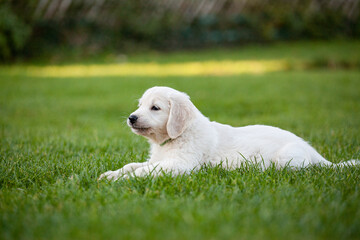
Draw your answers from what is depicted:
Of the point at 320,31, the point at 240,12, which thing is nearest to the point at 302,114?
the point at 240,12

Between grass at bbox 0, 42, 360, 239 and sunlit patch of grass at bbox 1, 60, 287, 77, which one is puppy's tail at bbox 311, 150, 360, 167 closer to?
grass at bbox 0, 42, 360, 239

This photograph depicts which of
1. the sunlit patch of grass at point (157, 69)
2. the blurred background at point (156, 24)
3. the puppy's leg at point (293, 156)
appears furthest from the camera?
the blurred background at point (156, 24)

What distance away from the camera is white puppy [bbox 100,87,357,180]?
336cm

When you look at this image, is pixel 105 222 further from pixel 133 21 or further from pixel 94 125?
pixel 133 21

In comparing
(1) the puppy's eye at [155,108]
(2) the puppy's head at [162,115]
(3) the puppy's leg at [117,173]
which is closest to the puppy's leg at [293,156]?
(2) the puppy's head at [162,115]

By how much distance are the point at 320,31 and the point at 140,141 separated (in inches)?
734

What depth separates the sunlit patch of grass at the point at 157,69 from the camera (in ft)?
38.4

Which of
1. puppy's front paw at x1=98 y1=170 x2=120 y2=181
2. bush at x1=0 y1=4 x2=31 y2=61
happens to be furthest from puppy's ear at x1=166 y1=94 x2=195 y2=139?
bush at x1=0 y1=4 x2=31 y2=61

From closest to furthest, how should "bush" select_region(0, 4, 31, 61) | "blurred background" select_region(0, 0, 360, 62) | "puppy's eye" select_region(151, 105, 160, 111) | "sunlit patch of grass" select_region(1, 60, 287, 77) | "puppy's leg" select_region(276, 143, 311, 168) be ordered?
1. "puppy's leg" select_region(276, 143, 311, 168)
2. "puppy's eye" select_region(151, 105, 160, 111)
3. "sunlit patch of grass" select_region(1, 60, 287, 77)
4. "bush" select_region(0, 4, 31, 61)
5. "blurred background" select_region(0, 0, 360, 62)

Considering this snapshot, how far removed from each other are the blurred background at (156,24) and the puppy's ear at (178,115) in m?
11.6

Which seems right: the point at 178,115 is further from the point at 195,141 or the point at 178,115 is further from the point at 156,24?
the point at 156,24

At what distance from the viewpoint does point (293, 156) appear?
3311 millimetres

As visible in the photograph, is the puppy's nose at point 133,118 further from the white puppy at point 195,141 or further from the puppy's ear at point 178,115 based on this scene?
the puppy's ear at point 178,115

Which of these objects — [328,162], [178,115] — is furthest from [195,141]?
[328,162]
